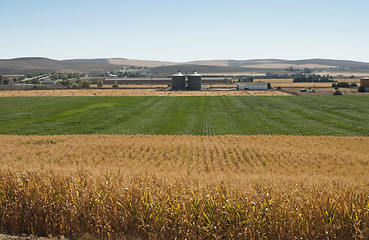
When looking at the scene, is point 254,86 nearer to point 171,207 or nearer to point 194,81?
point 194,81

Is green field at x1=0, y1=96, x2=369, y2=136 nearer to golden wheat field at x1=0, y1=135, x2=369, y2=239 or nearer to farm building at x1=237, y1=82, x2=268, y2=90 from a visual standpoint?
golden wheat field at x1=0, y1=135, x2=369, y2=239

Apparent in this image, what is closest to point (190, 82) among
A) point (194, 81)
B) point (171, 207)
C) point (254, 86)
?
point (194, 81)

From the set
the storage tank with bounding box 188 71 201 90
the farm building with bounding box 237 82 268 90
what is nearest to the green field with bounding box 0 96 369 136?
the storage tank with bounding box 188 71 201 90

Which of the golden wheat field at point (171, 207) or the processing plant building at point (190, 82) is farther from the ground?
the processing plant building at point (190, 82)

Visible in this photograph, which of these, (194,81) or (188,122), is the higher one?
(194,81)

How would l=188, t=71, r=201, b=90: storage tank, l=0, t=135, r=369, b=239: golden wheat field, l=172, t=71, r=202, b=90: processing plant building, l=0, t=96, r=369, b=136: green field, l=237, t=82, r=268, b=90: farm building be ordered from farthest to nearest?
1. l=237, t=82, r=268, b=90: farm building
2. l=172, t=71, r=202, b=90: processing plant building
3. l=188, t=71, r=201, b=90: storage tank
4. l=0, t=96, r=369, b=136: green field
5. l=0, t=135, r=369, b=239: golden wheat field

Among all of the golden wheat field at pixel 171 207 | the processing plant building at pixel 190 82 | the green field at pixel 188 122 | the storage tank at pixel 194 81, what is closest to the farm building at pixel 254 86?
the storage tank at pixel 194 81

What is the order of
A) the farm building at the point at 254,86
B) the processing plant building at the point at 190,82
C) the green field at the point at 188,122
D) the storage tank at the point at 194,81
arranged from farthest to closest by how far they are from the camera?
1. the farm building at the point at 254,86
2. the processing plant building at the point at 190,82
3. the storage tank at the point at 194,81
4. the green field at the point at 188,122

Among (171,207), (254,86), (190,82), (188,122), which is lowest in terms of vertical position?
(188,122)

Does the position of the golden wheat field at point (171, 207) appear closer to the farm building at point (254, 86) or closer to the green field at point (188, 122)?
the green field at point (188, 122)

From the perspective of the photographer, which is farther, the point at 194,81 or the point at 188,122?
the point at 194,81

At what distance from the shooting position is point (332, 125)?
155 ft

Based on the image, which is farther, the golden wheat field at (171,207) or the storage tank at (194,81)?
the storage tank at (194,81)

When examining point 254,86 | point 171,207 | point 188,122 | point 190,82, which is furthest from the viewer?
point 254,86
